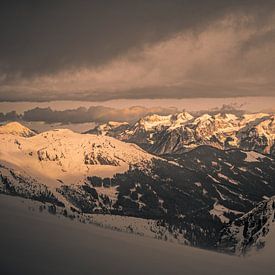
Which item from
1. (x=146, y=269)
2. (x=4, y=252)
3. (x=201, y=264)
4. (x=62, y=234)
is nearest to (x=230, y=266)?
(x=201, y=264)

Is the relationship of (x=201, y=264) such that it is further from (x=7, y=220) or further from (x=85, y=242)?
(x=7, y=220)

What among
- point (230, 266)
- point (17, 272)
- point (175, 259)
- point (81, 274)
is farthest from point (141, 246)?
point (17, 272)

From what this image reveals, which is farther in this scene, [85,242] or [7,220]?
[7,220]

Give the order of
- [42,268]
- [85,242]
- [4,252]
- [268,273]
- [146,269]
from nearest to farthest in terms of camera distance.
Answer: [42,268], [4,252], [146,269], [268,273], [85,242]

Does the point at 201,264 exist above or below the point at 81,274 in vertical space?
below

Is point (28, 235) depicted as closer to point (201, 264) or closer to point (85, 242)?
point (85, 242)

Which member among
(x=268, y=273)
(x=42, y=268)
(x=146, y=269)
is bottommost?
(x=268, y=273)

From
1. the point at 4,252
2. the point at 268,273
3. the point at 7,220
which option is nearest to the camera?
the point at 4,252
